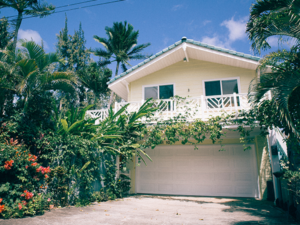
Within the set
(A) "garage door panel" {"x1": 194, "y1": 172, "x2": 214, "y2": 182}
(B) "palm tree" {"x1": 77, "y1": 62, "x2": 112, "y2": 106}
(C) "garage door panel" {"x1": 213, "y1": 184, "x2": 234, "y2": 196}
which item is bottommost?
(C) "garage door panel" {"x1": 213, "y1": 184, "x2": 234, "y2": 196}

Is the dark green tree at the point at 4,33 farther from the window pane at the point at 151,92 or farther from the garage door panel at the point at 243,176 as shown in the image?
the garage door panel at the point at 243,176

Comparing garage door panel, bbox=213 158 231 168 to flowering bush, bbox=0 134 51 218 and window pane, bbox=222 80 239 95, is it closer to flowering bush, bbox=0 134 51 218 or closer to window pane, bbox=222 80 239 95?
window pane, bbox=222 80 239 95

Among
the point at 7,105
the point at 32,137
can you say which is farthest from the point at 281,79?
the point at 7,105

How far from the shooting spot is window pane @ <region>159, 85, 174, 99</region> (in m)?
12.1

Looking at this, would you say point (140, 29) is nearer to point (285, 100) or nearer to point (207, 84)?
point (207, 84)

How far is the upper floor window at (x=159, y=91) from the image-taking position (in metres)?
12.1

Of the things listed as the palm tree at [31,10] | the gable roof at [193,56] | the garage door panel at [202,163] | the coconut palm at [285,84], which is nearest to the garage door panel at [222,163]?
the garage door panel at [202,163]

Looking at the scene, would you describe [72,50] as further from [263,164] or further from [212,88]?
[263,164]

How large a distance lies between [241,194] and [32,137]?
904cm

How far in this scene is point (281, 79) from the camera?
545cm

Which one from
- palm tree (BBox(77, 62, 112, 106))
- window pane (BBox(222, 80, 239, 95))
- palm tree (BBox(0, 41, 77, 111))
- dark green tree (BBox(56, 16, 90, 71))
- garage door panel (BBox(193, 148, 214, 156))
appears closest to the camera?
palm tree (BBox(0, 41, 77, 111))

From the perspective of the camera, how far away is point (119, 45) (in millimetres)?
Result: 20172

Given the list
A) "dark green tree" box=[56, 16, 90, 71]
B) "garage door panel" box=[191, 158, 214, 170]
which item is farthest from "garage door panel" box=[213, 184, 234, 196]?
"dark green tree" box=[56, 16, 90, 71]

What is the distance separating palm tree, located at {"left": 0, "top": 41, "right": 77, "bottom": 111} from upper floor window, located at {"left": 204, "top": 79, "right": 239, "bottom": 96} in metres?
6.93
